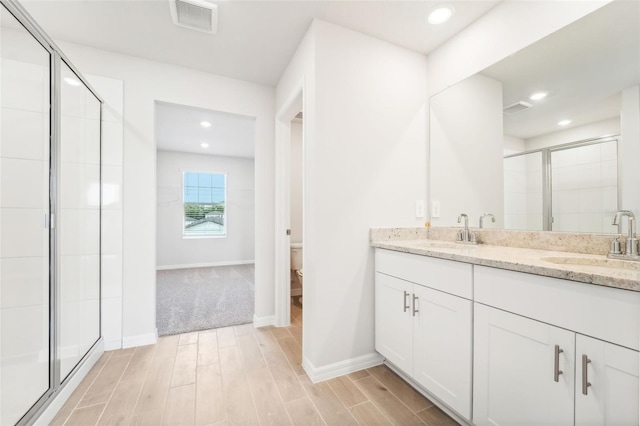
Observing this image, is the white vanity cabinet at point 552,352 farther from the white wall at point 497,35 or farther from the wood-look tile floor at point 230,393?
the white wall at point 497,35

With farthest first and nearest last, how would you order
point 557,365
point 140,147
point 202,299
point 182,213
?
point 182,213 → point 202,299 → point 140,147 → point 557,365

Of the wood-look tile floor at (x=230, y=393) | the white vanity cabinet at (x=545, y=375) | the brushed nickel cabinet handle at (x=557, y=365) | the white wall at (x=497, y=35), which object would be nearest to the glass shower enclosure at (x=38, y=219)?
the wood-look tile floor at (x=230, y=393)

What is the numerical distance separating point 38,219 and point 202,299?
234 cm

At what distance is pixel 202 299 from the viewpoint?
11.4ft

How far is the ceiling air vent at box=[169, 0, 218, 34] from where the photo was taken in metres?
1.66

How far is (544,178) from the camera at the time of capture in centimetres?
154

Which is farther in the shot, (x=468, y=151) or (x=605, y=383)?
(x=468, y=151)

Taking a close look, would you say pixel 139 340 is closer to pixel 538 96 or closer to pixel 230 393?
pixel 230 393

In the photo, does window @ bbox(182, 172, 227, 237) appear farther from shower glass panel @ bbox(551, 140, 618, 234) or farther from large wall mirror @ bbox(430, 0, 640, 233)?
shower glass panel @ bbox(551, 140, 618, 234)

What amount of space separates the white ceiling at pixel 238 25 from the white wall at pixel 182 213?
3.80 m

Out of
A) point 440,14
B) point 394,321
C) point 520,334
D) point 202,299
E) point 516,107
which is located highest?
point 440,14

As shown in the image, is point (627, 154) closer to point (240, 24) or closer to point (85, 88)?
Result: point (240, 24)

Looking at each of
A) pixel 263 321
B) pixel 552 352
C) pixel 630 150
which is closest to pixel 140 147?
pixel 263 321

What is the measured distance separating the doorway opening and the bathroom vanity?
266cm
